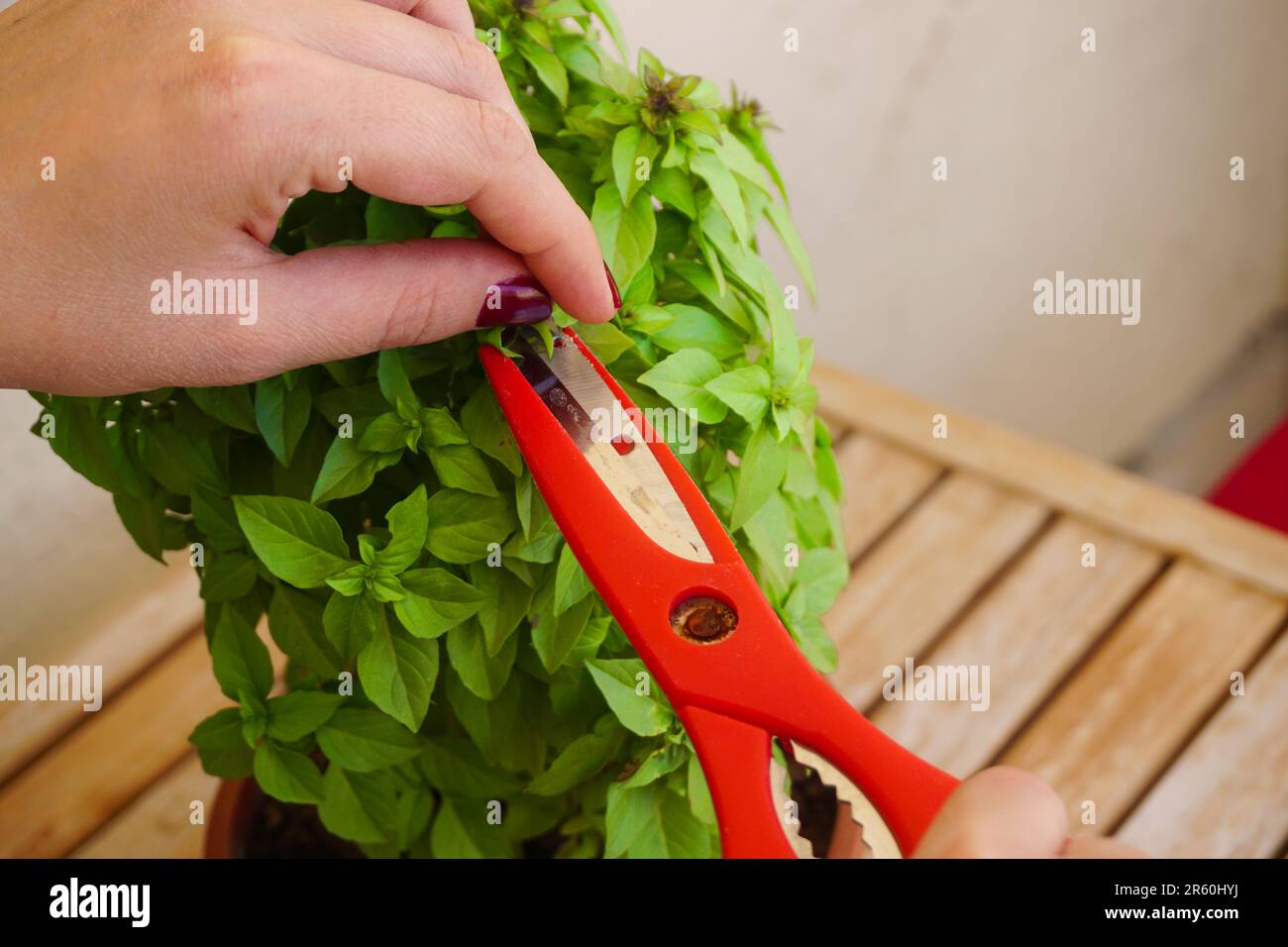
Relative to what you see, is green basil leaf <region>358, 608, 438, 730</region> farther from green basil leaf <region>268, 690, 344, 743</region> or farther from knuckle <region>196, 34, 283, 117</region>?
knuckle <region>196, 34, 283, 117</region>

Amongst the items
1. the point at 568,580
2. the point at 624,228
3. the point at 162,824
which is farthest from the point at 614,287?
the point at 162,824

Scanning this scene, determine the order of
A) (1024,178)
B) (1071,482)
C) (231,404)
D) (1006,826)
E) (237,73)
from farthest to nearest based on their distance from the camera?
(1024,178)
(1071,482)
(231,404)
(237,73)
(1006,826)

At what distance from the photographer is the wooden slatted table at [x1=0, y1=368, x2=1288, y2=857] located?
0.81 metres

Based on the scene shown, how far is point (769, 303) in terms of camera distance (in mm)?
554

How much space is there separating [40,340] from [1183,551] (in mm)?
808

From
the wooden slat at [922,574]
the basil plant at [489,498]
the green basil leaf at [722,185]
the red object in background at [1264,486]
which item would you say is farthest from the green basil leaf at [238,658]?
the red object in background at [1264,486]

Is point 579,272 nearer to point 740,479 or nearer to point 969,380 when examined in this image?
point 740,479

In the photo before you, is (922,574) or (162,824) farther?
(922,574)

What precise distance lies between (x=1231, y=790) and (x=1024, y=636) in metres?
0.17

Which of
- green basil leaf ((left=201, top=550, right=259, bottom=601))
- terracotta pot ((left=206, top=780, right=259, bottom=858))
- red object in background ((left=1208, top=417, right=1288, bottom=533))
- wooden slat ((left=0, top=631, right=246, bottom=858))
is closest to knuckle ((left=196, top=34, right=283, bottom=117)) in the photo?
green basil leaf ((left=201, top=550, right=259, bottom=601))

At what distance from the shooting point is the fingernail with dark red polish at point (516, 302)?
1.68 ft

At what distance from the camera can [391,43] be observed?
50cm

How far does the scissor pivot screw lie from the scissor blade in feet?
0.07

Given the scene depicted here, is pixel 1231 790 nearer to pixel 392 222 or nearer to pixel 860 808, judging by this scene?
pixel 860 808
